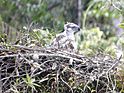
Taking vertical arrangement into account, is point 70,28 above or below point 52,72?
above

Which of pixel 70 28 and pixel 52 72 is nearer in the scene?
pixel 52 72

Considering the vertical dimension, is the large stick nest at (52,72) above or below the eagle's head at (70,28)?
below

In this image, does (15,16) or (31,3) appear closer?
(31,3)

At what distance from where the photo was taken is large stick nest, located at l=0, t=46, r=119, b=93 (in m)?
2.33

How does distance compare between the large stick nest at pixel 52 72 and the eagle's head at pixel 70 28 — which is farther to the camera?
the eagle's head at pixel 70 28

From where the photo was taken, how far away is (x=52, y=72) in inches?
94.4

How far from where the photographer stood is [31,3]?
6648 mm

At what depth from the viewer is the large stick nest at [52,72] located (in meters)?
2.33

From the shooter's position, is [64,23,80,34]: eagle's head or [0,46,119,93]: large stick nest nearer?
[0,46,119,93]: large stick nest

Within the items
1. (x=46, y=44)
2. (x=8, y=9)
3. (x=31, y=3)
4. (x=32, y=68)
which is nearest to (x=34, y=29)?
(x=46, y=44)

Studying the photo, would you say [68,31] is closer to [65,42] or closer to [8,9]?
[65,42]

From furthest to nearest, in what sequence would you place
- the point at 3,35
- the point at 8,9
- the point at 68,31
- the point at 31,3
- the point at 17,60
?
the point at 8,9
the point at 31,3
the point at 68,31
the point at 3,35
the point at 17,60

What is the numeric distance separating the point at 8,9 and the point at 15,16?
0.16 meters

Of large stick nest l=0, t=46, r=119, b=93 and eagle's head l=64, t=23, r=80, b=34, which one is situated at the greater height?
eagle's head l=64, t=23, r=80, b=34
